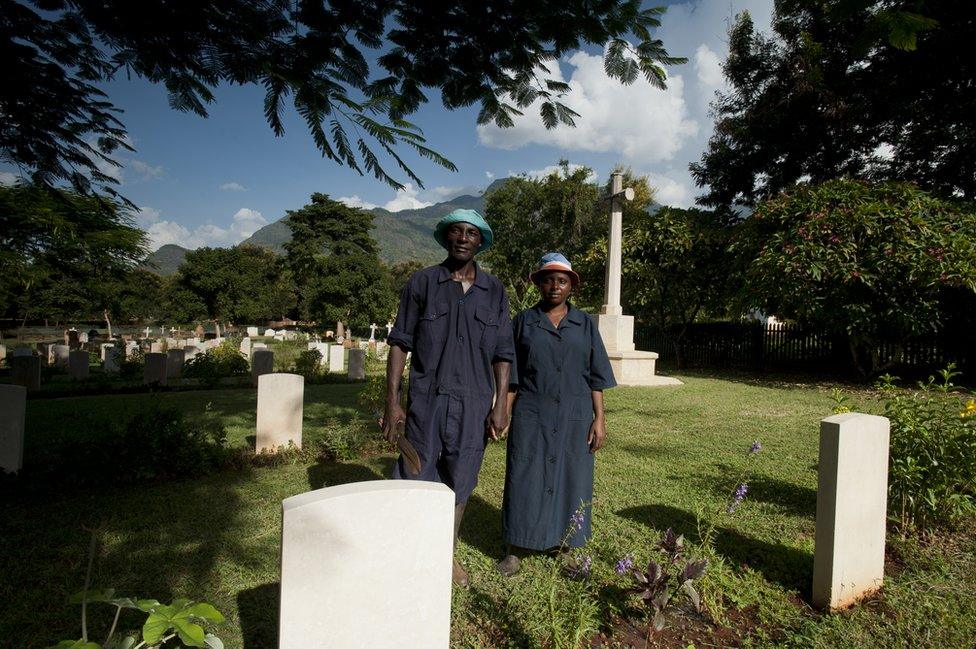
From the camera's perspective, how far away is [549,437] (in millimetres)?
2885

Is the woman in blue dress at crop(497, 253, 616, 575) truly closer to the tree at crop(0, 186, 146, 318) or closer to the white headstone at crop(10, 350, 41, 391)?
the tree at crop(0, 186, 146, 318)

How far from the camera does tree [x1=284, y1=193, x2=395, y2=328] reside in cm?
3559

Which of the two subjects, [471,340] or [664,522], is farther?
[664,522]

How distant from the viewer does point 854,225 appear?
10.3 meters

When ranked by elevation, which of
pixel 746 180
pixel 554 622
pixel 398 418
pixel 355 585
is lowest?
pixel 554 622

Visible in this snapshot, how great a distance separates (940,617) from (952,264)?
9655 mm

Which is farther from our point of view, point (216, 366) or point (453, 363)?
point (216, 366)

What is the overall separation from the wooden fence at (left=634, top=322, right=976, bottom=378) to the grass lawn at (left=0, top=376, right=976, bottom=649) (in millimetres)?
9379

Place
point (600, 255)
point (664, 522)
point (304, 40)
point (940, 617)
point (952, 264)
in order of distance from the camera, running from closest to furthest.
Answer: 1. point (940, 617)
2. point (304, 40)
3. point (664, 522)
4. point (952, 264)
5. point (600, 255)

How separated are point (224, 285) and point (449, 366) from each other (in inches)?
1648

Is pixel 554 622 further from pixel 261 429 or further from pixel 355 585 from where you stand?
pixel 261 429

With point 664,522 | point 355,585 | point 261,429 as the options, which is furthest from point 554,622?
point 261,429

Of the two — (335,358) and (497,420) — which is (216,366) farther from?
(497,420)

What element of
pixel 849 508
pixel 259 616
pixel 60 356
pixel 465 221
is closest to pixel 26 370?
pixel 60 356
